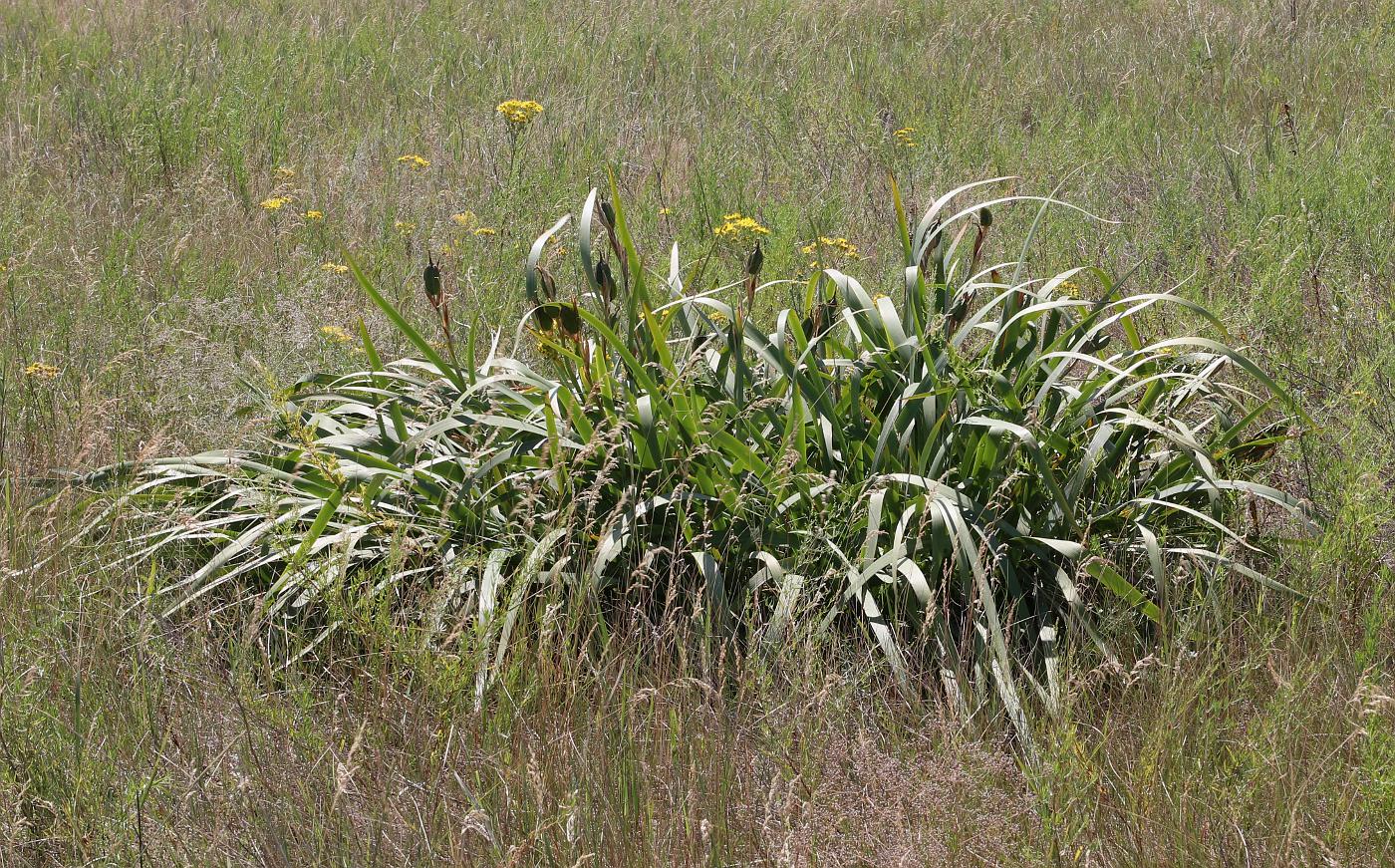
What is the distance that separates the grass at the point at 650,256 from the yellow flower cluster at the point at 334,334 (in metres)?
0.08

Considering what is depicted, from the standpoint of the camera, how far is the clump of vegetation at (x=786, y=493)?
2.48 m

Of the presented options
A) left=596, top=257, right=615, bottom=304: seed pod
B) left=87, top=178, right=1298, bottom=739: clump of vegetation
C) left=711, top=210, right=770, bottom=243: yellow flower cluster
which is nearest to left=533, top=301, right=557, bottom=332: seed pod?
left=87, top=178, right=1298, bottom=739: clump of vegetation

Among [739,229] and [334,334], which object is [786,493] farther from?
[334,334]

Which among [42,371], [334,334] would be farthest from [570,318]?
[42,371]

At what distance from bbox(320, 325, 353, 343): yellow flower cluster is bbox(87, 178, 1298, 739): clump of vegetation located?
46cm

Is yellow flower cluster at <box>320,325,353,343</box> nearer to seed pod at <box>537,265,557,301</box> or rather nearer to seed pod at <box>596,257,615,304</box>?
seed pod at <box>537,265,557,301</box>

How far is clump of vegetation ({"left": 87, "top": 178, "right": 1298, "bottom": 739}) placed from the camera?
2479 millimetres

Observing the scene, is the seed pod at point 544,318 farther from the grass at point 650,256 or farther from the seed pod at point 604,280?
the grass at point 650,256

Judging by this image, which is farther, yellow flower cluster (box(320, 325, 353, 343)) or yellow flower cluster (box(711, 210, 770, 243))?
yellow flower cluster (box(711, 210, 770, 243))

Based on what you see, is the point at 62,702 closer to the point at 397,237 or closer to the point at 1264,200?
the point at 397,237

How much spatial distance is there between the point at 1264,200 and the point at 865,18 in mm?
4738

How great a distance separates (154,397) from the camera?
11.7 ft

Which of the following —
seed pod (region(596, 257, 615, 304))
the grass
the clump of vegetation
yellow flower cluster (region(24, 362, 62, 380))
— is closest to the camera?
the grass

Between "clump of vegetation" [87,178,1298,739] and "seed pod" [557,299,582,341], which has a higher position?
"seed pod" [557,299,582,341]
